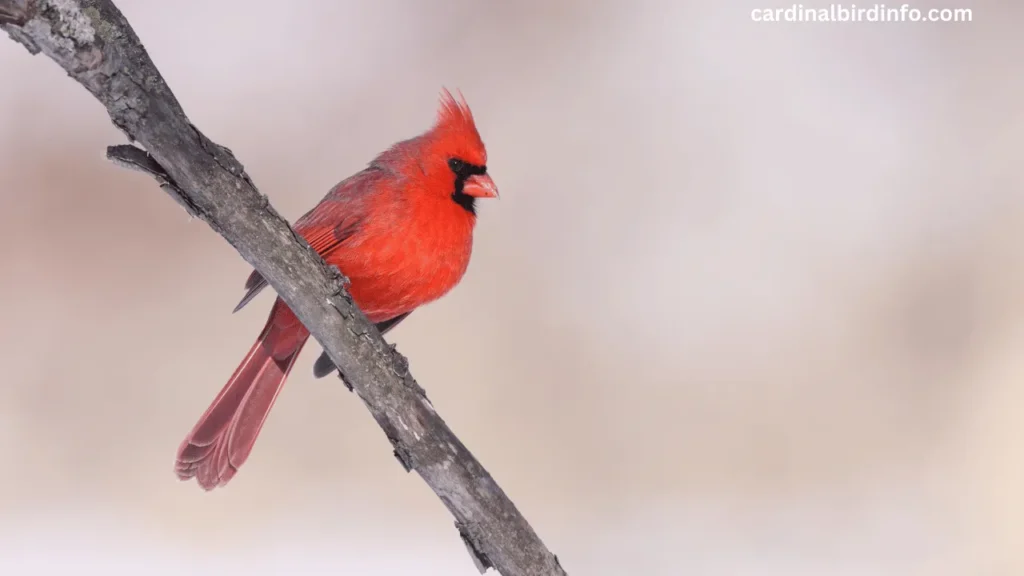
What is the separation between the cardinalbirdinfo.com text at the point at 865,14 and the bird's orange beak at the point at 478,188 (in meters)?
1.45

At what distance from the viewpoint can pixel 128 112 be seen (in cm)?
88

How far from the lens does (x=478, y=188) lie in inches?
60.3

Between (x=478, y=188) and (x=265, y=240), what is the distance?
59 centimetres

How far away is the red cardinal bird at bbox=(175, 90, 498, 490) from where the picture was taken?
1.39 m

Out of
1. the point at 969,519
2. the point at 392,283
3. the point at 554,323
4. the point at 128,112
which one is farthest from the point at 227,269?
the point at 969,519

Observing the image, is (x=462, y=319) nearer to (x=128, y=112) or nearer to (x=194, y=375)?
(x=194, y=375)

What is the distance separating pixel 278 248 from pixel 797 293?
185 centimetres

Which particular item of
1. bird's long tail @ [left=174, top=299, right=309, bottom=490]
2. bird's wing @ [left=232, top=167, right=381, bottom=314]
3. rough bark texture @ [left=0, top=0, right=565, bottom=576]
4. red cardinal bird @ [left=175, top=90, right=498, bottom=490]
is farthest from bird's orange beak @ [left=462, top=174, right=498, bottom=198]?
rough bark texture @ [left=0, top=0, right=565, bottom=576]

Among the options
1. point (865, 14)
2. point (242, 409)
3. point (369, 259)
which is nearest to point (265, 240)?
point (369, 259)

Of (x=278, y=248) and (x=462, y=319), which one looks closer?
(x=278, y=248)

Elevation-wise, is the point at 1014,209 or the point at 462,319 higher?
the point at 1014,209

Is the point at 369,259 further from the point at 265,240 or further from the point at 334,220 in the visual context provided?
the point at 265,240

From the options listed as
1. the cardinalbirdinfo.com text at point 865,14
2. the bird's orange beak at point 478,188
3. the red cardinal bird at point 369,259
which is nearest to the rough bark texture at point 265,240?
the red cardinal bird at point 369,259

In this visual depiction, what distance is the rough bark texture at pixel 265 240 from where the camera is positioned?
2.72 feet
